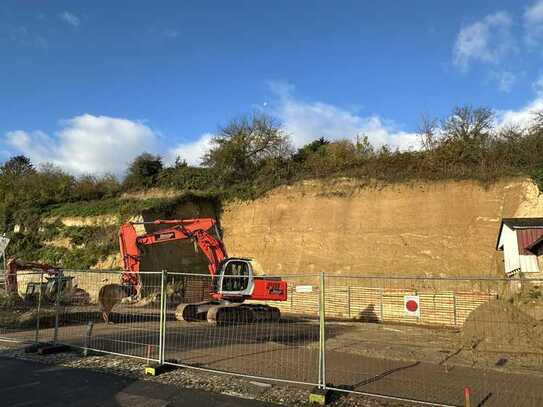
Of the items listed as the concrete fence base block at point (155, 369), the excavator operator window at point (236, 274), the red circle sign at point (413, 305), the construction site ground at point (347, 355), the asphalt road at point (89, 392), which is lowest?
the construction site ground at point (347, 355)

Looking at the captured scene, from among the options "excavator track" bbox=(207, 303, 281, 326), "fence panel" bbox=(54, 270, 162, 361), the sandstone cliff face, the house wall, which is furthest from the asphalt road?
the sandstone cliff face

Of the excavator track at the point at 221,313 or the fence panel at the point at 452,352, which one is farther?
the excavator track at the point at 221,313

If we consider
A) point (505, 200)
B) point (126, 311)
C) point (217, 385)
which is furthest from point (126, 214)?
point (217, 385)

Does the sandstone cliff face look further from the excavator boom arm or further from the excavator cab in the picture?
the excavator cab

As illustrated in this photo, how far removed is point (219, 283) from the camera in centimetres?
1822

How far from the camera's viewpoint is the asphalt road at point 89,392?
6.94 meters

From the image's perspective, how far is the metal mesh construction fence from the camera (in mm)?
8391

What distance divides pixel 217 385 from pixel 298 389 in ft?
4.42

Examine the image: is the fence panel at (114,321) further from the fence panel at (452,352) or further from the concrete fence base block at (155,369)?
the fence panel at (452,352)

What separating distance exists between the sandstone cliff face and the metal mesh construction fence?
4606mm

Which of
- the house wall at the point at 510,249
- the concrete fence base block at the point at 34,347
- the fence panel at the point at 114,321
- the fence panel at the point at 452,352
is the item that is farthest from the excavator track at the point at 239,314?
the house wall at the point at 510,249

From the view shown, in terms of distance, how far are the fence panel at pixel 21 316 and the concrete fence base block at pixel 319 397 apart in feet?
28.1

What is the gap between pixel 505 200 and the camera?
87.9ft

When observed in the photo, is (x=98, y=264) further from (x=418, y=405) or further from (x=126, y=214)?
(x=418, y=405)
